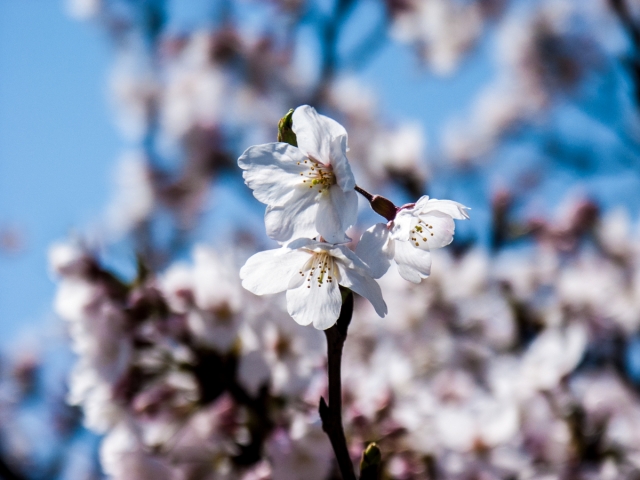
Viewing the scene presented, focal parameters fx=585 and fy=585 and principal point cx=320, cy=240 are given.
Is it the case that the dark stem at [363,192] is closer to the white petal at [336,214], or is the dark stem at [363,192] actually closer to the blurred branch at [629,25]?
the white petal at [336,214]

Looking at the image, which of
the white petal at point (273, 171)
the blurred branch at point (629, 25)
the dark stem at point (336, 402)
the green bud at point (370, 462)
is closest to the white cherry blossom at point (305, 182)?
the white petal at point (273, 171)

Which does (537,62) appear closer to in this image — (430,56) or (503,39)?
(503,39)

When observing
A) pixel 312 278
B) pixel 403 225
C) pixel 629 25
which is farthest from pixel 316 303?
pixel 629 25

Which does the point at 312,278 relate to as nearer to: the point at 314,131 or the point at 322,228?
the point at 322,228

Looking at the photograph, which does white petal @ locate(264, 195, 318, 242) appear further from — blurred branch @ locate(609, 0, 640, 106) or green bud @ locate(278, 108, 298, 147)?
blurred branch @ locate(609, 0, 640, 106)

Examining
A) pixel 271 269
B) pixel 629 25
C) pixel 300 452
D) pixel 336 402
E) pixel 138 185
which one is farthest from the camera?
pixel 138 185

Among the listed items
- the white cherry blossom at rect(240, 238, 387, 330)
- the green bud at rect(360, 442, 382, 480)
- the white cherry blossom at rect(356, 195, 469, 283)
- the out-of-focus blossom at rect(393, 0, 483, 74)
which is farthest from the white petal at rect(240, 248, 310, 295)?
the out-of-focus blossom at rect(393, 0, 483, 74)
